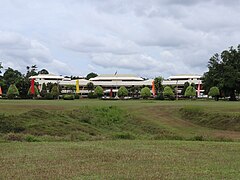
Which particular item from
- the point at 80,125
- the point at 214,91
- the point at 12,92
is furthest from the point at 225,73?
the point at 80,125

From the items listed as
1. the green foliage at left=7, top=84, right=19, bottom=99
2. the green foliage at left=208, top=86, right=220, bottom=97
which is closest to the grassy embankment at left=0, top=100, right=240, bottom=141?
the green foliage at left=208, top=86, right=220, bottom=97

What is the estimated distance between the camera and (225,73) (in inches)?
3839

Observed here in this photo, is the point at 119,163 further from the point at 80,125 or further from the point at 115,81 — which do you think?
the point at 115,81

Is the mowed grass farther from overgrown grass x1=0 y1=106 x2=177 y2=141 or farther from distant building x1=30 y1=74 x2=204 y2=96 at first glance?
distant building x1=30 y1=74 x2=204 y2=96

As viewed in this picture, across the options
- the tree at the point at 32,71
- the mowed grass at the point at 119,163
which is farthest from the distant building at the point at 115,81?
the mowed grass at the point at 119,163

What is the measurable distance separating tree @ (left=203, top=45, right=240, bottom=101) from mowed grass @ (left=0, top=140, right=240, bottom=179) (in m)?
80.1

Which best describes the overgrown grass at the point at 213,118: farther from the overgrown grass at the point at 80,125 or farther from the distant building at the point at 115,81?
the distant building at the point at 115,81

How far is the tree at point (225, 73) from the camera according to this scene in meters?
95.6

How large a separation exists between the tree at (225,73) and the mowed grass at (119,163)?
80127 mm

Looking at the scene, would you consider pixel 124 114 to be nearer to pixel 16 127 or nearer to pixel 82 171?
pixel 16 127

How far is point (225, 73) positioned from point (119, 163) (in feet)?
290

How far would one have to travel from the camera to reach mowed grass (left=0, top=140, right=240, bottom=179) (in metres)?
11.0

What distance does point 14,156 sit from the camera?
14.8 m

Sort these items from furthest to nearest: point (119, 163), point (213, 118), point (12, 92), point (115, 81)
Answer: point (115, 81)
point (12, 92)
point (213, 118)
point (119, 163)
